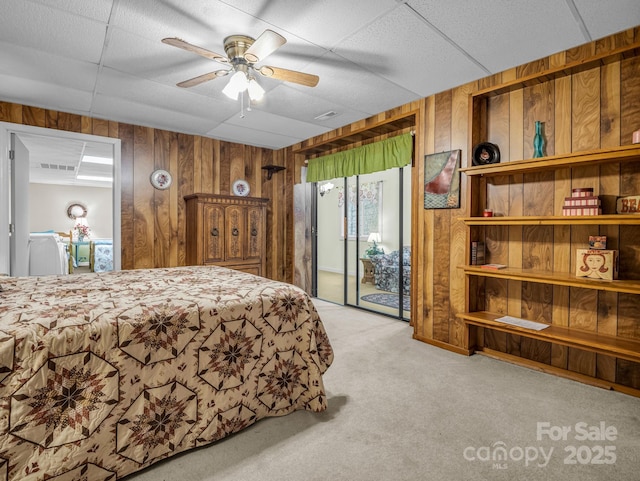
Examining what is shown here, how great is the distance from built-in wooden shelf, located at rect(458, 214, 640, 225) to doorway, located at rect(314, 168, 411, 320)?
1.43 m

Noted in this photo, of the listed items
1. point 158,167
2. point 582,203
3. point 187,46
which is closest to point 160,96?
point 158,167

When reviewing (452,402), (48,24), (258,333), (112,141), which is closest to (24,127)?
(112,141)

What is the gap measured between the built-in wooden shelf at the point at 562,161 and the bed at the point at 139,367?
1.87 meters

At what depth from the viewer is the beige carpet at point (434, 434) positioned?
1.50 m

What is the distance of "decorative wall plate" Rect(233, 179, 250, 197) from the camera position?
4.96 meters

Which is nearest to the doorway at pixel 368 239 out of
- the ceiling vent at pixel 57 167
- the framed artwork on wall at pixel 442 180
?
the framed artwork on wall at pixel 442 180

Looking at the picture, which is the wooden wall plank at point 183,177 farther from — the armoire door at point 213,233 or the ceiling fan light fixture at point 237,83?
the ceiling fan light fixture at point 237,83

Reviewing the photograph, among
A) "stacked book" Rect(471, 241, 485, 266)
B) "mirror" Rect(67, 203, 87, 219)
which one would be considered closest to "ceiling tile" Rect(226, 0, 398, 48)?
"stacked book" Rect(471, 241, 485, 266)

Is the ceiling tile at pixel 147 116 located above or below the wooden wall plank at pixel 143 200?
above

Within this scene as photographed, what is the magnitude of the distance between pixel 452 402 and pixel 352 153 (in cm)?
324

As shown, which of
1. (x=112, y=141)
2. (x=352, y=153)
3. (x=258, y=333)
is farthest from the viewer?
(x=352, y=153)

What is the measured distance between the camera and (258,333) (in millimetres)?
1814

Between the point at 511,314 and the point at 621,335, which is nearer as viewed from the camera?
the point at 621,335

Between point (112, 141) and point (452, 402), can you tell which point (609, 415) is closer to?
point (452, 402)
